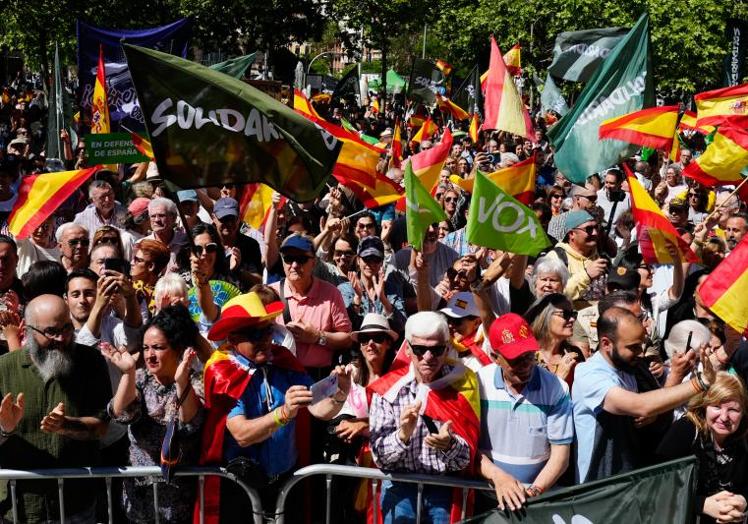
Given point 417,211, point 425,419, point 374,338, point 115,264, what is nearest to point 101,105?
point 115,264

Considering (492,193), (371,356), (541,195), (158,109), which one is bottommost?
(541,195)

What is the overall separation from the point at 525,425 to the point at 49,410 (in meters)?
2.24

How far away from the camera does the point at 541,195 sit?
13133 millimetres

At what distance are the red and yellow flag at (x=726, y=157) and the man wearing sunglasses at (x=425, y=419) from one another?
4.77m

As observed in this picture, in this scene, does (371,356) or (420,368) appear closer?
(420,368)

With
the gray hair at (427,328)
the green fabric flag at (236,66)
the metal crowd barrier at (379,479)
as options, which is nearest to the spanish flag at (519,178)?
the gray hair at (427,328)

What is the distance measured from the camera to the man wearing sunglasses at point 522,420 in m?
4.99

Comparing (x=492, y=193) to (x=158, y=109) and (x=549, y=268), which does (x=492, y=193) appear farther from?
(x=158, y=109)

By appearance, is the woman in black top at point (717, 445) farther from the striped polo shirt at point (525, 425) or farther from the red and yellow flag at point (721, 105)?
the red and yellow flag at point (721, 105)

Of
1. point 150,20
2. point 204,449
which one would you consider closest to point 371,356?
point 204,449

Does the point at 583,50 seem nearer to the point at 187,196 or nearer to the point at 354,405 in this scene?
the point at 187,196

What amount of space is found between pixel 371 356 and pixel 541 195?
782cm

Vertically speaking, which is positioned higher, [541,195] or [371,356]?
[371,356]

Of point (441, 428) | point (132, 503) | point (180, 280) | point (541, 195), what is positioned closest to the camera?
point (441, 428)
